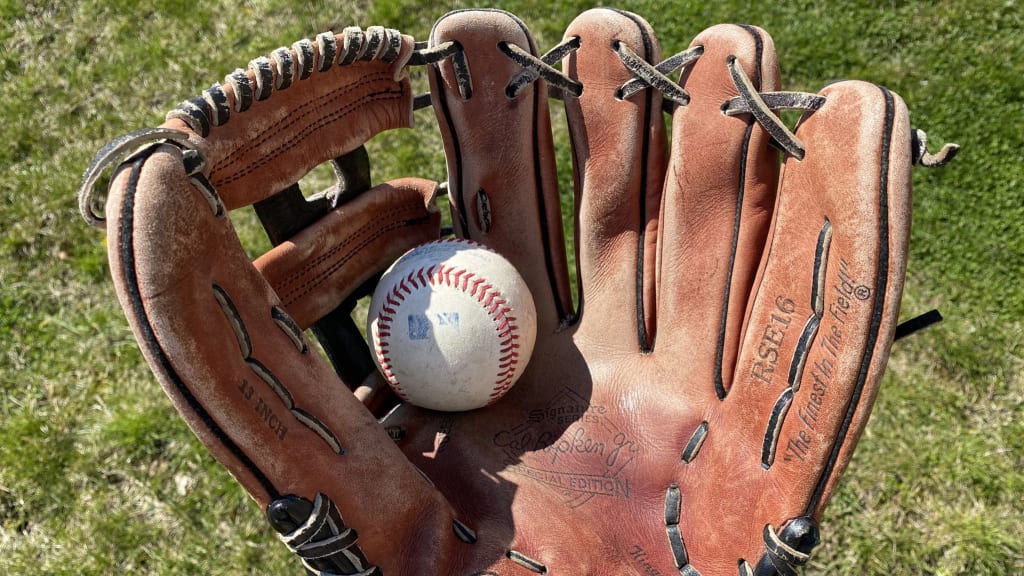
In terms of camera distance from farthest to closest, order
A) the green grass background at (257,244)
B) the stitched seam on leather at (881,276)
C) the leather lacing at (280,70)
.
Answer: the green grass background at (257,244)
the leather lacing at (280,70)
the stitched seam on leather at (881,276)

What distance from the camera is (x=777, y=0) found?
3.47 metres

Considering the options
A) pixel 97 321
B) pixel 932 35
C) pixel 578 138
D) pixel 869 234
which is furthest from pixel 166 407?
pixel 932 35

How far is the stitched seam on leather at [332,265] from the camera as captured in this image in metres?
1.94

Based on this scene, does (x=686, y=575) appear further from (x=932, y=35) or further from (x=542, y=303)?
(x=932, y=35)

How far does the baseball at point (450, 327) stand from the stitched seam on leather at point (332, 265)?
0.13m

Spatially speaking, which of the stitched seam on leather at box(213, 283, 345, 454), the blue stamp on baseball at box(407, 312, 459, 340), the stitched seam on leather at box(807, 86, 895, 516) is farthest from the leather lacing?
the stitched seam on leather at box(807, 86, 895, 516)

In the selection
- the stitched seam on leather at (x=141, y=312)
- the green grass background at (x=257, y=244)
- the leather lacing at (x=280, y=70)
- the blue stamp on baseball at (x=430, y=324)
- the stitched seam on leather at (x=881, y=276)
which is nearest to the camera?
the stitched seam on leather at (x=141, y=312)

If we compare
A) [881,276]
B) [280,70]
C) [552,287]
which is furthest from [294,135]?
[881,276]

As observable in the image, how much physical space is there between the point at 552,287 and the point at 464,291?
0.42m

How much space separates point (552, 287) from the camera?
2283mm

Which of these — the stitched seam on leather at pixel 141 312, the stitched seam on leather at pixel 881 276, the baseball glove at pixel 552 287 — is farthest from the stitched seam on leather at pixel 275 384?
the stitched seam on leather at pixel 881 276

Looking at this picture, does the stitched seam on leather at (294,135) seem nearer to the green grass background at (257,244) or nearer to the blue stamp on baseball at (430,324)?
the blue stamp on baseball at (430,324)

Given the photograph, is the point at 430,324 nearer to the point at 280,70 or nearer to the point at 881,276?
the point at 280,70

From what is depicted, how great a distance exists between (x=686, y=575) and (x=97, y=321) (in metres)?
2.50
